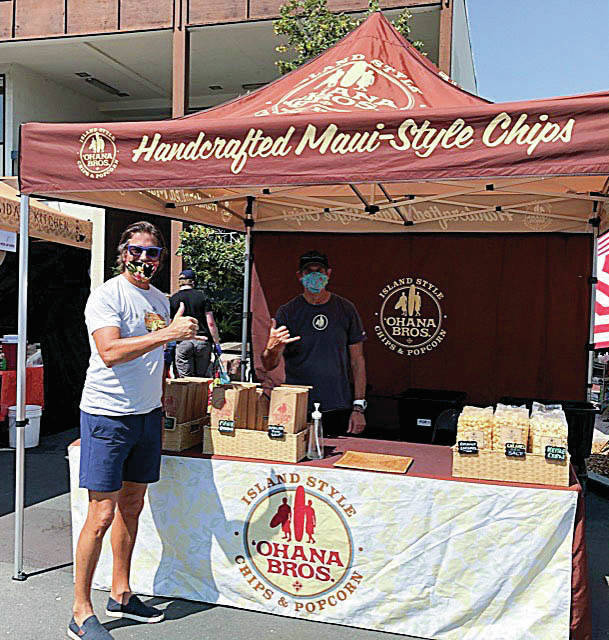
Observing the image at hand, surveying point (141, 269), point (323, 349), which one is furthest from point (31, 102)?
point (141, 269)

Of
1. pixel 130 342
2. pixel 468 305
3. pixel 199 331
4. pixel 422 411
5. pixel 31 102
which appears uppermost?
pixel 31 102

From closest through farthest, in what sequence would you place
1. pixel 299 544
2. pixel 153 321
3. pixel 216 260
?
pixel 153 321 → pixel 299 544 → pixel 216 260

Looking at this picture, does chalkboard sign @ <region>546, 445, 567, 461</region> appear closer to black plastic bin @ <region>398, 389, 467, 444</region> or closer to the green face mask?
the green face mask

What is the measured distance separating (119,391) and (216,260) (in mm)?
7791

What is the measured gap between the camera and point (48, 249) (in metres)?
7.91

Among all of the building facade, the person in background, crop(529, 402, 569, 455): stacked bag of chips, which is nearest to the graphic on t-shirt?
the person in background

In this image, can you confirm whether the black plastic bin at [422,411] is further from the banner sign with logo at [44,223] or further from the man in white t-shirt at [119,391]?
the banner sign with logo at [44,223]

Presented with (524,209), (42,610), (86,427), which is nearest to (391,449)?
(86,427)

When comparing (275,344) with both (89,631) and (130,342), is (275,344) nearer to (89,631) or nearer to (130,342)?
(130,342)

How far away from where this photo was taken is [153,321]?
312cm

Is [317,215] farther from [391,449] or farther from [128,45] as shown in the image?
[128,45]

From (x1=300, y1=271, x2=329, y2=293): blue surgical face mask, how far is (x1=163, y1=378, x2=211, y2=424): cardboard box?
92cm

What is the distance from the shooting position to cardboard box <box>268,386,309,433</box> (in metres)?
3.29

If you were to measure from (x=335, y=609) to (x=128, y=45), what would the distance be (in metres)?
13.2
